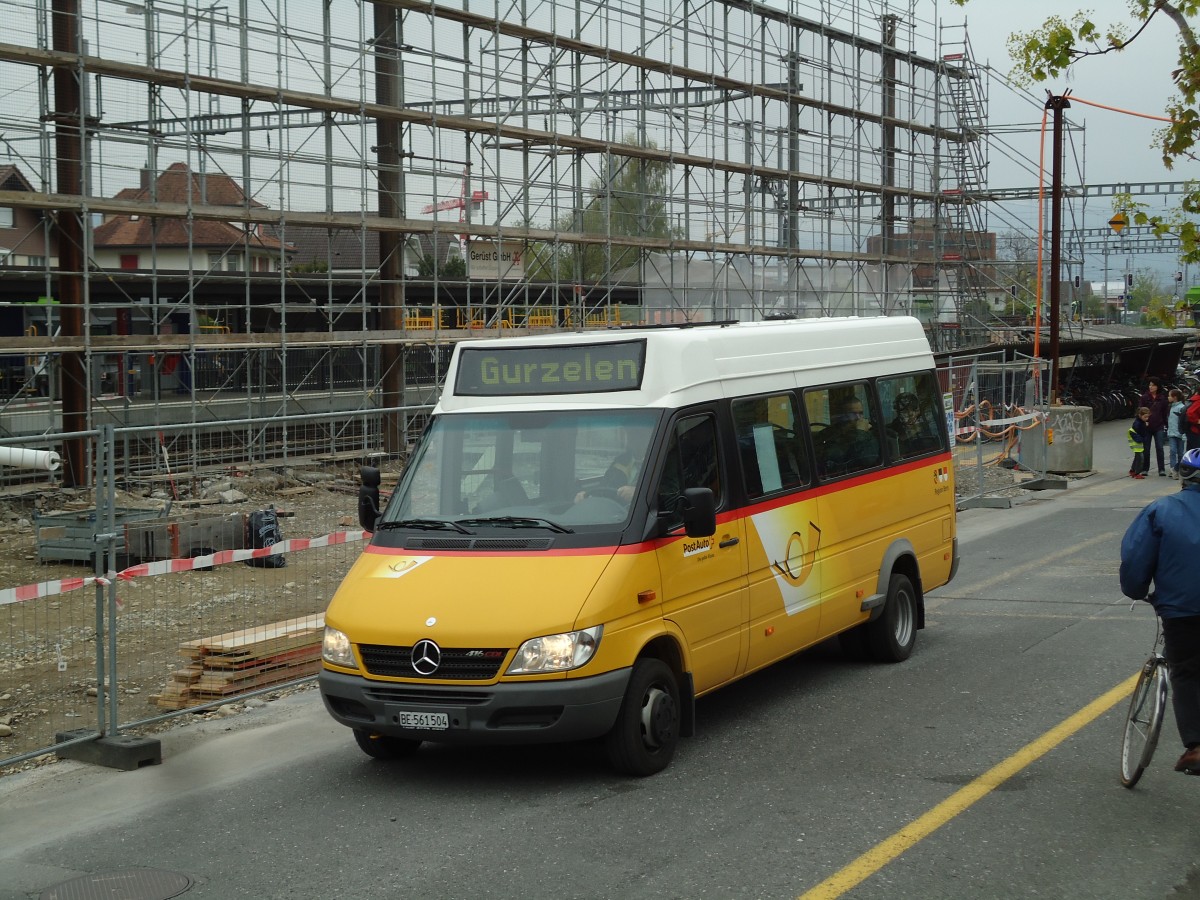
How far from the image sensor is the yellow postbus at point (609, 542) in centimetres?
714

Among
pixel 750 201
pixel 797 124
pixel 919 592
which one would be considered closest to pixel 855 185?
pixel 797 124

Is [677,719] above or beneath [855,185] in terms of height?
beneath

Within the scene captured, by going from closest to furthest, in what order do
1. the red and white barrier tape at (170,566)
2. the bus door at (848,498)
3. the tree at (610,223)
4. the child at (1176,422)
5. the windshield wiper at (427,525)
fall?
1. the red and white barrier tape at (170,566)
2. the windshield wiper at (427,525)
3. the bus door at (848,498)
4. the child at (1176,422)
5. the tree at (610,223)

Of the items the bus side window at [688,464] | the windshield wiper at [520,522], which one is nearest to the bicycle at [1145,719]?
the bus side window at [688,464]

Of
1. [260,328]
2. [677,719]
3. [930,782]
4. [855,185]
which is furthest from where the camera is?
[260,328]

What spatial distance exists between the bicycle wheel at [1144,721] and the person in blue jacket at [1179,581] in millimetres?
282

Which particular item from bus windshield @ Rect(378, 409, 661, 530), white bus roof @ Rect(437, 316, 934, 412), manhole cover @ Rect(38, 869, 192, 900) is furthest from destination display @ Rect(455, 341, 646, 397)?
manhole cover @ Rect(38, 869, 192, 900)

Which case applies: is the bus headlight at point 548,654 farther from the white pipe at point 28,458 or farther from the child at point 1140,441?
the child at point 1140,441

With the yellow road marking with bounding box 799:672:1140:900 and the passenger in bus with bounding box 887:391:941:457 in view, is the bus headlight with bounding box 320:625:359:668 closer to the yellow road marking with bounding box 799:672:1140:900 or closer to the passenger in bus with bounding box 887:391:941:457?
the yellow road marking with bounding box 799:672:1140:900

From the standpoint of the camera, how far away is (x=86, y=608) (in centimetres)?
859

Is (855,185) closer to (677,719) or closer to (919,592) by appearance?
(919,592)

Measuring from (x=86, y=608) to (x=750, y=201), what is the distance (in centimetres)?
3164

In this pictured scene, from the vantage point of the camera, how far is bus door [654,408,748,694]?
7793 mm

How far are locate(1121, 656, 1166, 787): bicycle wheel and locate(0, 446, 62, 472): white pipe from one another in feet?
21.3
